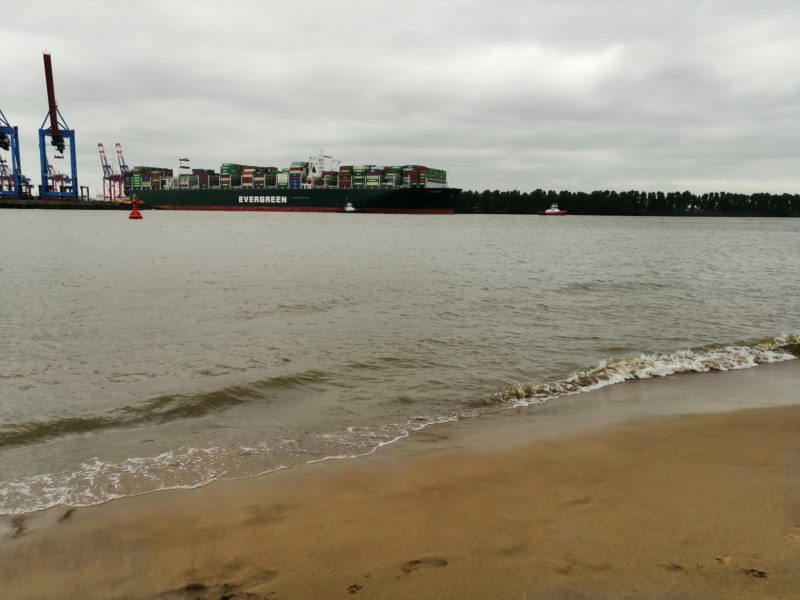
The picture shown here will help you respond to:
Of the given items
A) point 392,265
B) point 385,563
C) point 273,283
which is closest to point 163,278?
point 273,283

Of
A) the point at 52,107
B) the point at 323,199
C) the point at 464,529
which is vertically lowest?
the point at 464,529

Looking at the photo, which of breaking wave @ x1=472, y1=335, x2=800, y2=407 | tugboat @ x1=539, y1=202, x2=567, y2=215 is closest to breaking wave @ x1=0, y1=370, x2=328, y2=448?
breaking wave @ x1=472, y1=335, x2=800, y2=407

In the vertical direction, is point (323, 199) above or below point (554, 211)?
above

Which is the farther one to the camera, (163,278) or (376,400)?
(163,278)

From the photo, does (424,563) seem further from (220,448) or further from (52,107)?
(52,107)

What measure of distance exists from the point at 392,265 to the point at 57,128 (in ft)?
301

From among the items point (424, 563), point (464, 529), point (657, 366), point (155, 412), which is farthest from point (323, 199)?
point (424, 563)

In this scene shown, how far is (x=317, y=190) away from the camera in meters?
110

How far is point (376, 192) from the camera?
10625cm

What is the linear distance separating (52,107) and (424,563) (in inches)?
4225

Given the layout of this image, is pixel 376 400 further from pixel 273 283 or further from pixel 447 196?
pixel 447 196

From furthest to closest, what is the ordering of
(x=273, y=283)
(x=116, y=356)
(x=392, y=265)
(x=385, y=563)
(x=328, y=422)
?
1. (x=392, y=265)
2. (x=273, y=283)
3. (x=116, y=356)
4. (x=328, y=422)
5. (x=385, y=563)

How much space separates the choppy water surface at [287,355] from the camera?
17.0 feet

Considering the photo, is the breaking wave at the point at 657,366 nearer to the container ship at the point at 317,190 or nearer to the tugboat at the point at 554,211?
the container ship at the point at 317,190
